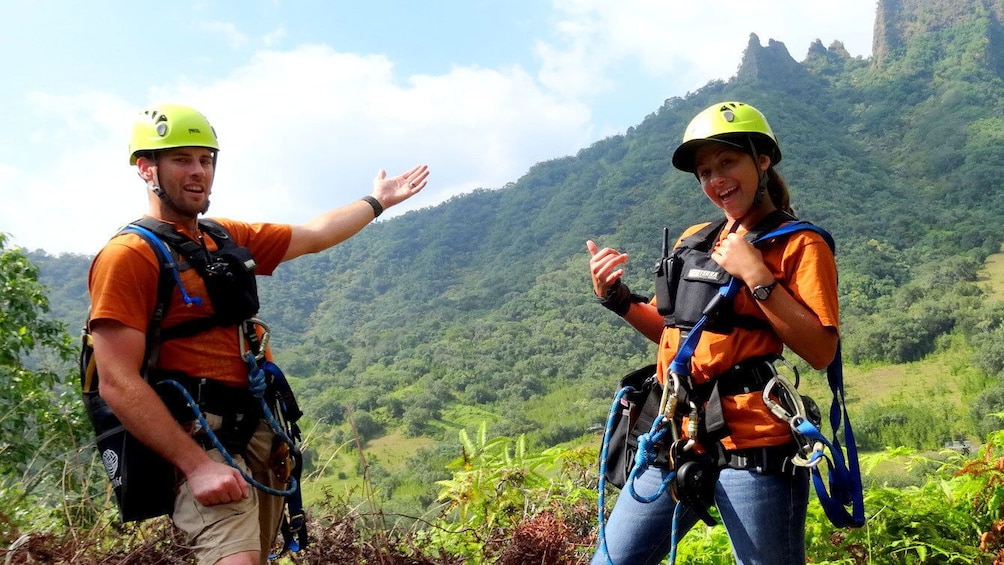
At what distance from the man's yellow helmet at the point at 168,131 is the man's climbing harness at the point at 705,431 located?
5.87ft

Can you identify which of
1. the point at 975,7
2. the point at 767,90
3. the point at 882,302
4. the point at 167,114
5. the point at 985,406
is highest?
the point at 975,7

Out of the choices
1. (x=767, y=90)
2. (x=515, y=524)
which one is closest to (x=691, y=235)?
(x=515, y=524)

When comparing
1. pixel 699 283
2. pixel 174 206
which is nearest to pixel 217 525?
pixel 174 206

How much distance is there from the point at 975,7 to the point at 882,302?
99.2 m

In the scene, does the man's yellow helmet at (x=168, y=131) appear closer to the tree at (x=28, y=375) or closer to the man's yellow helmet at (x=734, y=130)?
the man's yellow helmet at (x=734, y=130)

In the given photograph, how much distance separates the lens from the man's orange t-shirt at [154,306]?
82.0 inches

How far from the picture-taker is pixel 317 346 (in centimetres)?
11312

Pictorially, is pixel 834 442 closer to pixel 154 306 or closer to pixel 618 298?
pixel 618 298

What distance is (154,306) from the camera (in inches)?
86.3

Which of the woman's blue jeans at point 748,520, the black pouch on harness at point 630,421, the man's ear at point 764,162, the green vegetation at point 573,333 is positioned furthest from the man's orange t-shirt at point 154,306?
the man's ear at point 764,162

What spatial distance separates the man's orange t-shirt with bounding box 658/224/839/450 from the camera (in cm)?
202

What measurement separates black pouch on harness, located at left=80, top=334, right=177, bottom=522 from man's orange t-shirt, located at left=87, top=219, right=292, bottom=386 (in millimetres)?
242

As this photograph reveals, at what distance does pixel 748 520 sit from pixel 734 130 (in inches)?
47.7

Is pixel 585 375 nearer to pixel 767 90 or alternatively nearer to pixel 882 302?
pixel 882 302
